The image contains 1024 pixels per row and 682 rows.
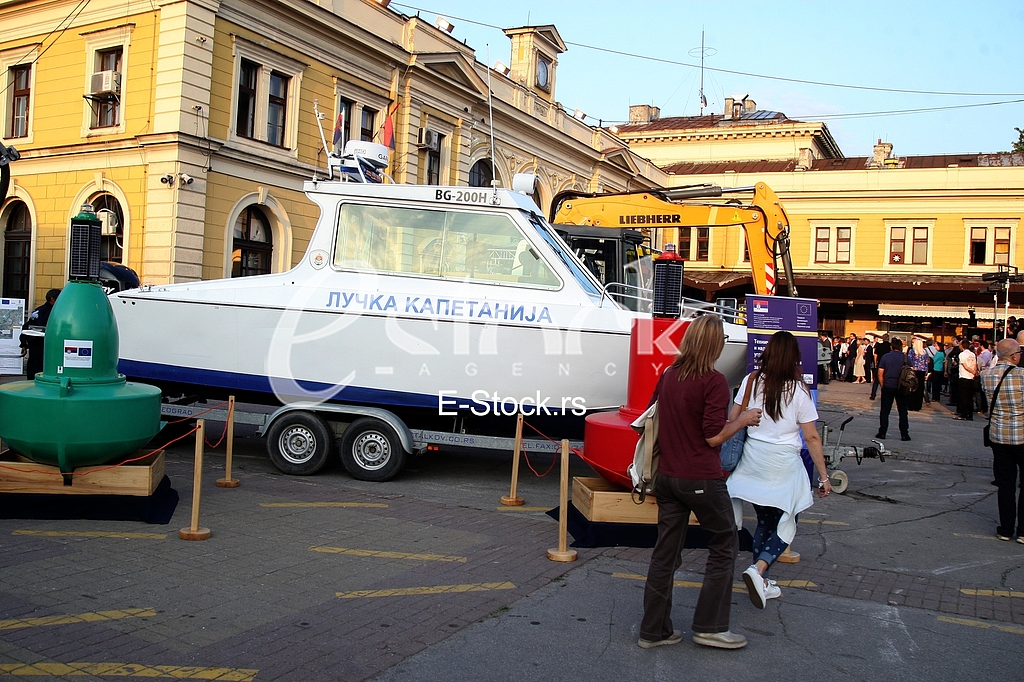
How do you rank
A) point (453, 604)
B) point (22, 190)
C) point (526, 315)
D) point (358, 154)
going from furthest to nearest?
point (22, 190) < point (358, 154) < point (526, 315) < point (453, 604)

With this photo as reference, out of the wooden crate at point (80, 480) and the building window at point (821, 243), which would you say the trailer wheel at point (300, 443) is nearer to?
the wooden crate at point (80, 480)

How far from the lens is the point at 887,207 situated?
44500mm

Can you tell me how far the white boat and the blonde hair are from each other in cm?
347

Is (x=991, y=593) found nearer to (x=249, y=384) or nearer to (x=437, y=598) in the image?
(x=437, y=598)

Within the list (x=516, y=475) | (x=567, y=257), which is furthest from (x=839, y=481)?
(x=567, y=257)

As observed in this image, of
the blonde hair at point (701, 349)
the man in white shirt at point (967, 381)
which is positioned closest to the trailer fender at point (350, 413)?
the blonde hair at point (701, 349)

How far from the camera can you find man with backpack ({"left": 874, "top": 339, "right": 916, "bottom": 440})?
15516mm

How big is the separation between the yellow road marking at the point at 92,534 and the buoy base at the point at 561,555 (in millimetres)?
2907

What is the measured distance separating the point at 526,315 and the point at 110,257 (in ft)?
59.7

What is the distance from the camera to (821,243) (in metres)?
46.0

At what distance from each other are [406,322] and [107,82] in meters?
18.7

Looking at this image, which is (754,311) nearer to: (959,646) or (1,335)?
(959,646)

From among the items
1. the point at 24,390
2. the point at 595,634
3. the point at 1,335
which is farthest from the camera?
the point at 1,335

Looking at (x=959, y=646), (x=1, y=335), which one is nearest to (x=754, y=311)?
(x=959, y=646)
